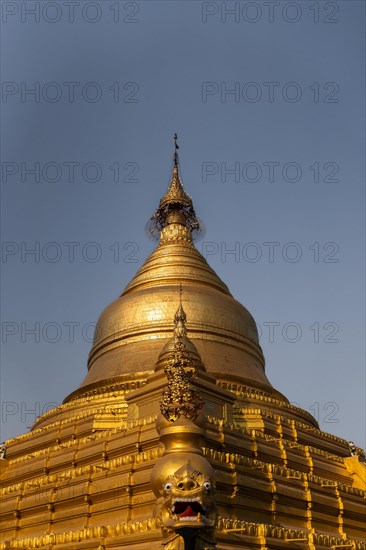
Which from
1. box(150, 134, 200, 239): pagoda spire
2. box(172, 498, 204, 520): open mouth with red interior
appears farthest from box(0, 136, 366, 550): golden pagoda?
box(150, 134, 200, 239): pagoda spire

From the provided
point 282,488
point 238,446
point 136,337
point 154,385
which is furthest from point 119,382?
point 282,488

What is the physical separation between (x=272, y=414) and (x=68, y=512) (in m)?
7.90

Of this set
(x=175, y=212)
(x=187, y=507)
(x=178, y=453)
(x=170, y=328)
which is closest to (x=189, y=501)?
(x=187, y=507)

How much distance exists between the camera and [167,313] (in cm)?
2497

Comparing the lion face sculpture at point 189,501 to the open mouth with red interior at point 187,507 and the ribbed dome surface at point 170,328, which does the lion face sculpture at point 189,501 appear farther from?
the ribbed dome surface at point 170,328

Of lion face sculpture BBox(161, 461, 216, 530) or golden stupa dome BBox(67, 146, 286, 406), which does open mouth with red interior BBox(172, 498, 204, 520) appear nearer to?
lion face sculpture BBox(161, 461, 216, 530)

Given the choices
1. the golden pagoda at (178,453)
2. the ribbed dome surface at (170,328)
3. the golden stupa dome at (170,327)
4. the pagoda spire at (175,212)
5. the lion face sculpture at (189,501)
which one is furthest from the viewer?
the pagoda spire at (175,212)

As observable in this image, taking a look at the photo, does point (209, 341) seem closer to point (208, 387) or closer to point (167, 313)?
point (167, 313)

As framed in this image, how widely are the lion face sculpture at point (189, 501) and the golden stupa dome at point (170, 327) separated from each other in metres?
14.4

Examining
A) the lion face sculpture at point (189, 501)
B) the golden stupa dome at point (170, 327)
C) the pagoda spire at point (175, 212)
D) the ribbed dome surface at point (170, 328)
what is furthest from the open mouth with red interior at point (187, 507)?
the pagoda spire at point (175, 212)

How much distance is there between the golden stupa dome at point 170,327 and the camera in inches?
934

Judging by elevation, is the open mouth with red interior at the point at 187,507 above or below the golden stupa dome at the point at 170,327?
below

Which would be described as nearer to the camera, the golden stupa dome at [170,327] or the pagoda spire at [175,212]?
the golden stupa dome at [170,327]

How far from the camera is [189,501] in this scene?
7.74 meters
